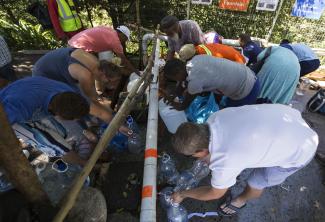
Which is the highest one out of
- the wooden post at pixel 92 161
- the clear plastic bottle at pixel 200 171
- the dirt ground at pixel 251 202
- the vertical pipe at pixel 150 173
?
the wooden post at pixel 92 161

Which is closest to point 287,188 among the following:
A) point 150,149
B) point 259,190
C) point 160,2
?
point 259,190

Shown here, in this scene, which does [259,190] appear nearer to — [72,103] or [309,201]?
[309,201]

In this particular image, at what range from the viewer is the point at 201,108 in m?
3.59

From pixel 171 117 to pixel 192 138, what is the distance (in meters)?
1.74

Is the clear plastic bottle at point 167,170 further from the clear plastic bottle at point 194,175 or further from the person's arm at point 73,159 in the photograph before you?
the person's arm at point 73,159

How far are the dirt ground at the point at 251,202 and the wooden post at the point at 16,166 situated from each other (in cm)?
139

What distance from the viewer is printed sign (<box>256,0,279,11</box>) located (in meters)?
6.70

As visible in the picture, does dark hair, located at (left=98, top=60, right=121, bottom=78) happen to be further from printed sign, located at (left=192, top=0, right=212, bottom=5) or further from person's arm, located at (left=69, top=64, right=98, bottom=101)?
printed sign, located at (left=192, top=0, right=212, bottom=5)

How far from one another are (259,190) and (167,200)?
1.06 metres

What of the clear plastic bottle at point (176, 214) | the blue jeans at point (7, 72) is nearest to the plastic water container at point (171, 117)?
Answer: the clear plastic bottle at point (176, 214)

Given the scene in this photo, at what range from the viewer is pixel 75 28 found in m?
5.29

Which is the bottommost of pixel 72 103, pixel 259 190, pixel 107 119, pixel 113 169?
pixel 113 169

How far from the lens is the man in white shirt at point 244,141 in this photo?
205 cm

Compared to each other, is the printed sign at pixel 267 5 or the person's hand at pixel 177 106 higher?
the printed sign at pixel 267 5
